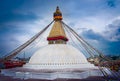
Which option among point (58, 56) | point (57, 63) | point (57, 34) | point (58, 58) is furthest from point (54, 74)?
point (57, 34)

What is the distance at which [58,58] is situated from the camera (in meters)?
18.8

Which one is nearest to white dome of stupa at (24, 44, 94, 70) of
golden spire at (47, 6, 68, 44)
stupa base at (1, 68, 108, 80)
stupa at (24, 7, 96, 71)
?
stupa at (24, 7, 96, 71)

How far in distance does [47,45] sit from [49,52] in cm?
171

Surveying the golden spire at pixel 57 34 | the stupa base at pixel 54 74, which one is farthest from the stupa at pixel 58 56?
the stupa base at pixel 54 74

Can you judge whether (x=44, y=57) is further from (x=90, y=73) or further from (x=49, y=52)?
(x=90, y=73)

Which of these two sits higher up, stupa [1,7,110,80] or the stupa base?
stupa [1,7,110,80]

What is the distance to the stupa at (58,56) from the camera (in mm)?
18627

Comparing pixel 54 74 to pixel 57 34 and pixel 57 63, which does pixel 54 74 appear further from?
pixel 57 34

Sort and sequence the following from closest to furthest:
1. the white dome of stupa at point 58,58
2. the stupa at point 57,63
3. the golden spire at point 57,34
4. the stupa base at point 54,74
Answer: the stupa base at point 54,74, the stupa at point 57,63, the white dome of stupa at point 58,58, the golden spire at point 57,34

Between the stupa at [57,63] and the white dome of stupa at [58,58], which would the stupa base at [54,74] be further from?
the white dome of stupa at [58,58]

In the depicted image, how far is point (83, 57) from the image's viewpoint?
20.6 metres

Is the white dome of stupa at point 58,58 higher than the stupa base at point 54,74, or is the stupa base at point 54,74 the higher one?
the white dome of stupa at point 58,58

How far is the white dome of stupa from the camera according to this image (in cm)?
1862

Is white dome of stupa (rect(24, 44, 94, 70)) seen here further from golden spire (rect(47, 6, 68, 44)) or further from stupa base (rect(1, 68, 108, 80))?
stupa base (rect(1, 68, 108, 80))
